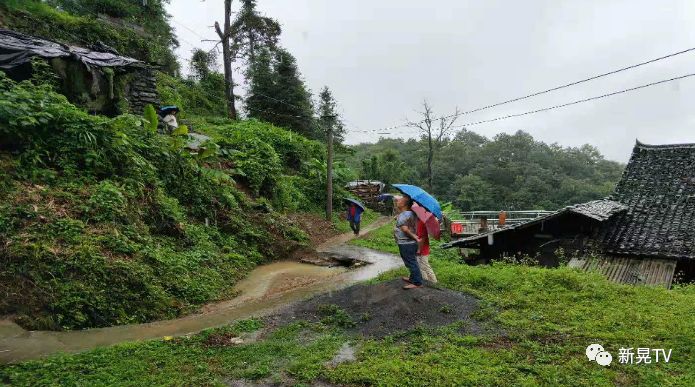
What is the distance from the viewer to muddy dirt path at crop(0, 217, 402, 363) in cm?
555

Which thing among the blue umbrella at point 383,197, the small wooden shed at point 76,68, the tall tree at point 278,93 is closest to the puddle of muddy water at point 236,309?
the small wooden shed at point 76,68

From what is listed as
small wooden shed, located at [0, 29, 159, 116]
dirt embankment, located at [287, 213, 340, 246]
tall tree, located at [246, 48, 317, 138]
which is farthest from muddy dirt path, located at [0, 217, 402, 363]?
tall tree, located at [246, 48, 317, 138]

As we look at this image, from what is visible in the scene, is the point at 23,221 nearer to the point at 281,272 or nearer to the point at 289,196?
the point at 281,272

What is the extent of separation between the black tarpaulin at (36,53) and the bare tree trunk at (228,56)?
1432cm

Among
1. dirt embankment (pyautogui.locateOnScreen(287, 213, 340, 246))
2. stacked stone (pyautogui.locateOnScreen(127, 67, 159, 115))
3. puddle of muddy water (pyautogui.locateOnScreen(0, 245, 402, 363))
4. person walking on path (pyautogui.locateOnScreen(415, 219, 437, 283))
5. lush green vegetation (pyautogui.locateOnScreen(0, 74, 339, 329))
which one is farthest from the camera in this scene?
dirt embankment (pyautogui.locateOnScreen(287, 213, 340, 246))

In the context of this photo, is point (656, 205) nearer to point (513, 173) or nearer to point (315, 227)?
point (315, 227)

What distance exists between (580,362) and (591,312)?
73.1 inches

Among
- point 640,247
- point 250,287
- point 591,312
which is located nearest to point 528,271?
point 591,312

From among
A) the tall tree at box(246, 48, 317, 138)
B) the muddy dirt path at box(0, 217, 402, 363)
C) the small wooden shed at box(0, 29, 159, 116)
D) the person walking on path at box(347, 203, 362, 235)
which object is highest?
the tall tree at box(246, 48, 317, 138)

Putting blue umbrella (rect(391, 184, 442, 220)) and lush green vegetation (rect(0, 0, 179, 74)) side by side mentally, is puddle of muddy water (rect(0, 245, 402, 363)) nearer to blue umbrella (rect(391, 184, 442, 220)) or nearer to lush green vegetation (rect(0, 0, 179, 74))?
blue umbrella (rect(391, 184, 442, 220))

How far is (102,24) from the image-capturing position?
22.0 meters

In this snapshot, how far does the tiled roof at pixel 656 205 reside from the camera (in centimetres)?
1292

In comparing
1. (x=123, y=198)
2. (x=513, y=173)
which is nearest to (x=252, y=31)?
(x=123, y=198)

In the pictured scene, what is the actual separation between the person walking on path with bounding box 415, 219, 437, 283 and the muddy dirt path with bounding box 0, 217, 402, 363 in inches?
103
